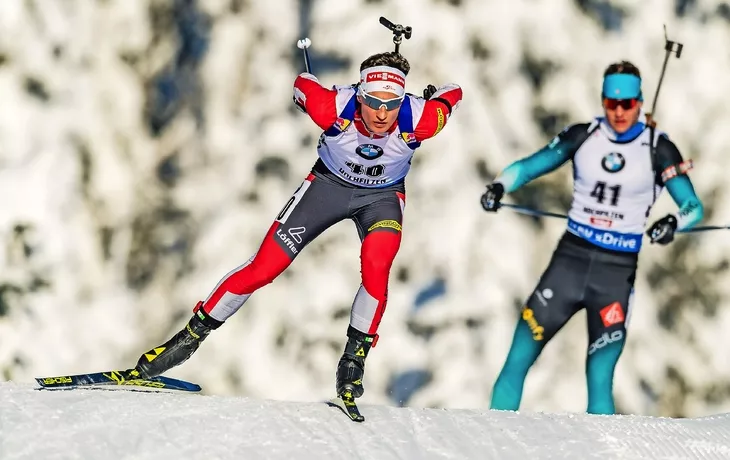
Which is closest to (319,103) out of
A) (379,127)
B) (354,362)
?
(379,127)

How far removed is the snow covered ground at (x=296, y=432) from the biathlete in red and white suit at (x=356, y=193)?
357 mm

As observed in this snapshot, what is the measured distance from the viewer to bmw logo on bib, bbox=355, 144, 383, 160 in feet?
14.6

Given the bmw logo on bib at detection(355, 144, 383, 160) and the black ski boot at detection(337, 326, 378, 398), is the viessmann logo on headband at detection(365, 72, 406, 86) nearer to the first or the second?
the bmw logo on bib at detection(355, 144, 383, 160)

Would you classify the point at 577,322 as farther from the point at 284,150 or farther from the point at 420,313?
the point at 284,150

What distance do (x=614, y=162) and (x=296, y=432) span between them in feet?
6.81

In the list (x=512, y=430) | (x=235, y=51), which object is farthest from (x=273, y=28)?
(x=512, y=430)

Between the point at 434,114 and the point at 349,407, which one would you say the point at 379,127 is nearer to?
the point at 434,114

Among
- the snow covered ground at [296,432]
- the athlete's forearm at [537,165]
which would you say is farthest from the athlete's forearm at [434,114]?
the snow covered ground at [296,432]

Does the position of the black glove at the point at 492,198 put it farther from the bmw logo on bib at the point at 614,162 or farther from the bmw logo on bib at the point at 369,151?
the bmw logo on bib at the point at 369,151

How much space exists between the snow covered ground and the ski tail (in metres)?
0.11

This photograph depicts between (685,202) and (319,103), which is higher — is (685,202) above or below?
below

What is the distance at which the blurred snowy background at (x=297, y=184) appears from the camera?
7.37m

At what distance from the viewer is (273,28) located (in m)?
7.60

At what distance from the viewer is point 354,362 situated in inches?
176
